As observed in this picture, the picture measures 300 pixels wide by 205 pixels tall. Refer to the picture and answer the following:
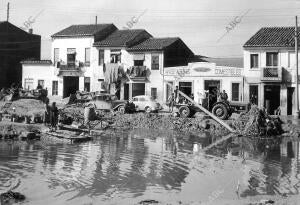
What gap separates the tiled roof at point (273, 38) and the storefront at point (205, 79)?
268 cm

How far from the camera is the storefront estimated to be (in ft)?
135

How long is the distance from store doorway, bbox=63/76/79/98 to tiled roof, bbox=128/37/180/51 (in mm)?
7996

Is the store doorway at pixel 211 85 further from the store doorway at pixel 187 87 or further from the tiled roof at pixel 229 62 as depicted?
the tiled roof at pixel 229 62

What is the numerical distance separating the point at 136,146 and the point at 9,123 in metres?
8.25

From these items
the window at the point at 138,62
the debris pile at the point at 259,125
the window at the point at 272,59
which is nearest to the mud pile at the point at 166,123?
the debris pile at the point at 259,125

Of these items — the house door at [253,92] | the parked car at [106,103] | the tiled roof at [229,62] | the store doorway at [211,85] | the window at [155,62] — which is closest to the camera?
the parked car at [106,103]

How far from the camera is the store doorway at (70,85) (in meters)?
49.8

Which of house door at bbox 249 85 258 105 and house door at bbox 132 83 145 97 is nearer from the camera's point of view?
house door at bbox 249 85 258 105

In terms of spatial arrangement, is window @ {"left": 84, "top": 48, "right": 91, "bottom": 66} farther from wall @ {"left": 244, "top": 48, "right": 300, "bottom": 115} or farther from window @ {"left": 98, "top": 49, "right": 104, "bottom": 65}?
wall @ {"left": 244, "top": 48, "right": 300, "bottom": 115}

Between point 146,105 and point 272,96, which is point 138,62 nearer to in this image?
point 146,105

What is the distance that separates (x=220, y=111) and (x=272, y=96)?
34.1 ft

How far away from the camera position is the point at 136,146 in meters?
24.7

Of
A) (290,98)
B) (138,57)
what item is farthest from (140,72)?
(290,98)

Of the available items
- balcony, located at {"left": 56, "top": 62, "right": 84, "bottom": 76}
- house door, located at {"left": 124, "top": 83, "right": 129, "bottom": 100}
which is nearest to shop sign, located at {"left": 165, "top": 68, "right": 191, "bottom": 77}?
house door, located at {"left": 124, "top": 83, "right": 129, "bottom": 100}
